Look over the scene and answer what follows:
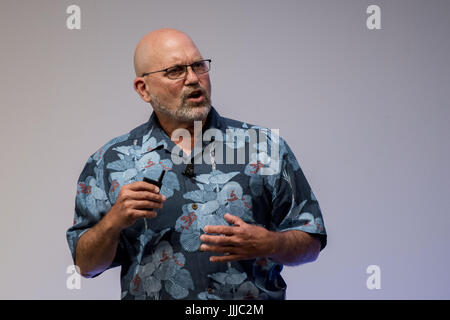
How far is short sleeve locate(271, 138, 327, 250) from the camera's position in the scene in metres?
1.81

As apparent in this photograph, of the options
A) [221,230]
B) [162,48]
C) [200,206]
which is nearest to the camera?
[221,230]

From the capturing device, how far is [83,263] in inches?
71.6

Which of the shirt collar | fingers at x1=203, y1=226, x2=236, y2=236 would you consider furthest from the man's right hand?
the shirt collar

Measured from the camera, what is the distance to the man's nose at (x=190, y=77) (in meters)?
1.85

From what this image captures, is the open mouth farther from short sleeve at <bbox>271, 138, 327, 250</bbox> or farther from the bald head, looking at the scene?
short sleeve at <bbox>271, 138, 327, 250</bbox>

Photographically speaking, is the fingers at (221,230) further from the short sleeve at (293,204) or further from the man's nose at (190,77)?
the man's nose at (190,77)

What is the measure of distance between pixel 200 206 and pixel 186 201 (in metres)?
0.04

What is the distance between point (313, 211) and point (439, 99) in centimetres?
113

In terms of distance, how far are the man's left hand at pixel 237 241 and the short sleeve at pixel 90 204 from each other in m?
0.41

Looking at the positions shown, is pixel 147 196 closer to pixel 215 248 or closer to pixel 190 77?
pixel 215 248

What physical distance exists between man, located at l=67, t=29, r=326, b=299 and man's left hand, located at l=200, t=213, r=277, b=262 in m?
0.06

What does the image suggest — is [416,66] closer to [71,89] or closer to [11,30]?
[71,89]

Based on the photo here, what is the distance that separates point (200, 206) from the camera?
1808mm

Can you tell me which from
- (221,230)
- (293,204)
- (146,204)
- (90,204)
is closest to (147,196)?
(146,204)
